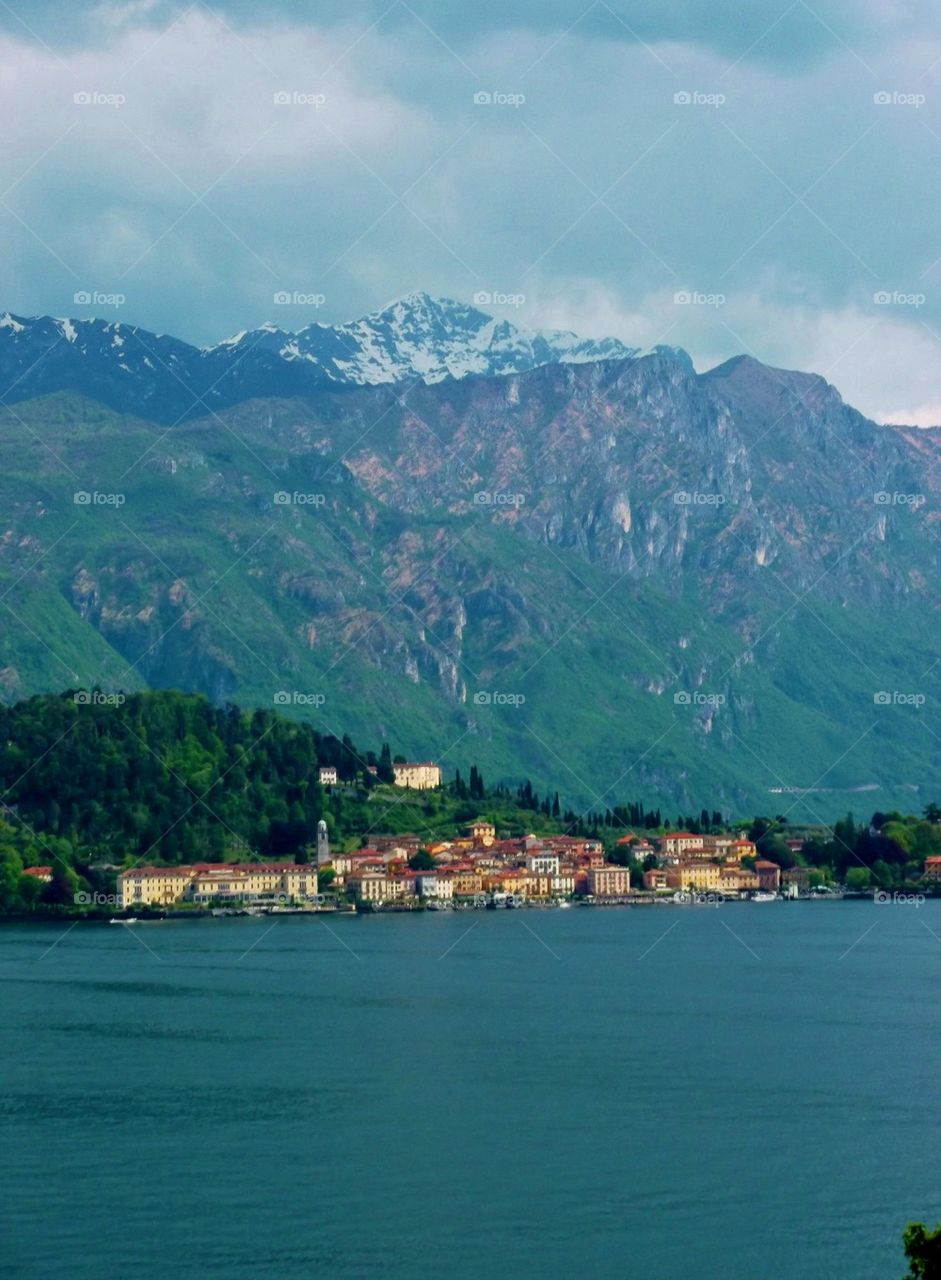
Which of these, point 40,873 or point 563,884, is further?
point 563,884

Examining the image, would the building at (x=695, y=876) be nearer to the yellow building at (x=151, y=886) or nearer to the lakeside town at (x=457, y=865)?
the lakeside town at (x=457, y=865)

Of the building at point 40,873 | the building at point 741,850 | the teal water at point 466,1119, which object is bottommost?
the teal water at point 466,1119

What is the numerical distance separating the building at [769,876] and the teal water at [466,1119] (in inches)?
3275

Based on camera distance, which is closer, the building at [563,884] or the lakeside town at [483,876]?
the lakeside town at [483,876]

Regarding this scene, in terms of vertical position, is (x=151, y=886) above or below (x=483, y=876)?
below

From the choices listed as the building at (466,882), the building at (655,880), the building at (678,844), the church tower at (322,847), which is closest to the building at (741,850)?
the building at (678,844)

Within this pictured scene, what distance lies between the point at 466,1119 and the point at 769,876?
12984 cm

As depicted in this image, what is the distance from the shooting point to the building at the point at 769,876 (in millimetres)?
183000

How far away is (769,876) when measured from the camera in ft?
605

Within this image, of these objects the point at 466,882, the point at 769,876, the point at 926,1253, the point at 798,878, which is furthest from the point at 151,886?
the point at 926,1253

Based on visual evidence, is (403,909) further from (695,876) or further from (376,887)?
(695,876)

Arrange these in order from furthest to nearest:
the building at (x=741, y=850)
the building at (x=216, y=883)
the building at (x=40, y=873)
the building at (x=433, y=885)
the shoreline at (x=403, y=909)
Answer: the building at (x=741, y=850) → the building at (x=433, y=885) → the building at (x=216, y=883) → the building at (x=40, y=873) → the shoreline at (x=403, y=909)

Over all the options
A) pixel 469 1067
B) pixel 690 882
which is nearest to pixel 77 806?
pixel 690 882

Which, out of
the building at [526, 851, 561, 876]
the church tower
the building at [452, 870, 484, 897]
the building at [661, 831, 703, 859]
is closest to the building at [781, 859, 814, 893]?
the building at [661, 831, 703, 859]
